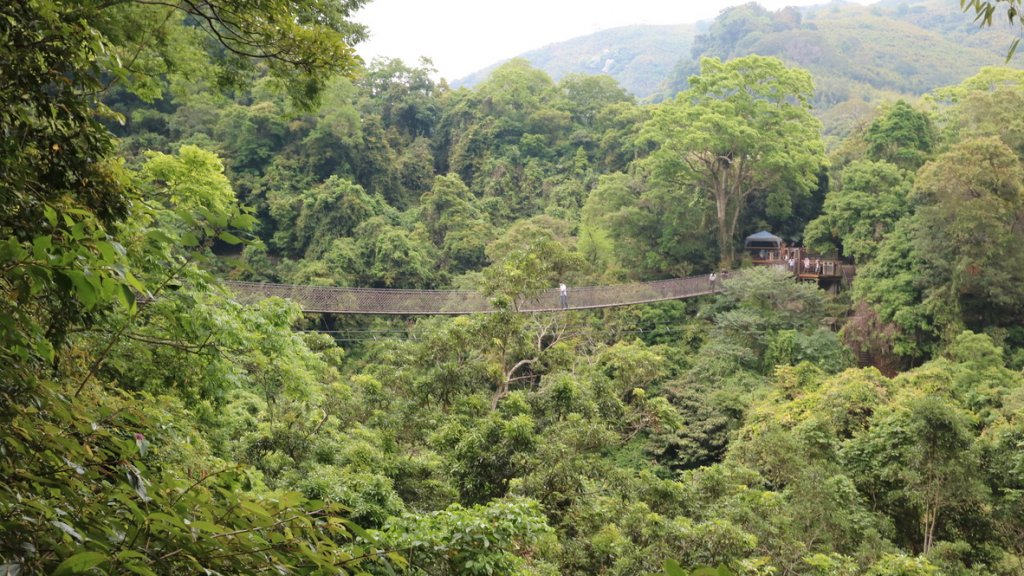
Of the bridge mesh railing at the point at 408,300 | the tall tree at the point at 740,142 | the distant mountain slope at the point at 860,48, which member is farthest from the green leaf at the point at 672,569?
the distant mountain slope at the point at 860,48

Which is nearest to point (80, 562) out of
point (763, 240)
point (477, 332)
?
point (477, 332)

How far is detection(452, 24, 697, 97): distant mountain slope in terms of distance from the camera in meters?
66.7

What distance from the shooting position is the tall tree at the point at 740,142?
553 inches

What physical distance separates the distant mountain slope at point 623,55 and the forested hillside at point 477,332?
48.5 metres

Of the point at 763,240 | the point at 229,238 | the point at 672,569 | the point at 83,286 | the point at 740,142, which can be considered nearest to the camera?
Result: the point at 672,569

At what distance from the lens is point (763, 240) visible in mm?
14523

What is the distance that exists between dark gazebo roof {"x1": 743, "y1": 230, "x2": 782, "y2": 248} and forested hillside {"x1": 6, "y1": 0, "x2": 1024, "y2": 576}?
372 millimetres

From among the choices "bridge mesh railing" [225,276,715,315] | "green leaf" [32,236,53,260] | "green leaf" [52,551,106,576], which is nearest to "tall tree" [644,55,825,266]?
"bridge mesh railing" [225,276,715,315]

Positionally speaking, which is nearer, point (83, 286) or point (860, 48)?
point (83, 286)

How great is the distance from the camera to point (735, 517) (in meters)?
5.03

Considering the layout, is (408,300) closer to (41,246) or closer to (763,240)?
(763,240)

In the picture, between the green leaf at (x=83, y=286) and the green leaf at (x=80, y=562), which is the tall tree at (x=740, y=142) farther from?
the green leaf at (x=80, y=562)

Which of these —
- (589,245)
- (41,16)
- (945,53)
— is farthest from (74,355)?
(945,53)

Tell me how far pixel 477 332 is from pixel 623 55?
71384 millimetres
